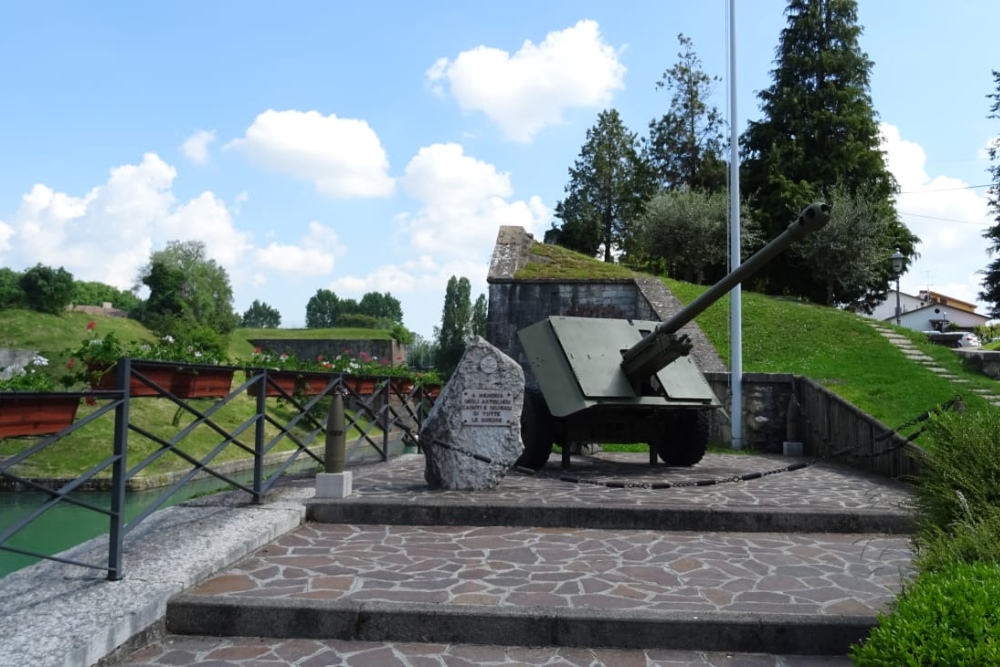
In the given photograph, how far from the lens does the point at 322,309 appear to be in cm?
10119

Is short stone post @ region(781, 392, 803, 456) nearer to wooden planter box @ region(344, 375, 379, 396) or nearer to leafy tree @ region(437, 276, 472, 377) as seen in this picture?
wooden planter box @ region(344, 375, 379, 396)

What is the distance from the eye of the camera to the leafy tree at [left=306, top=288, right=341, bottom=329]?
329ft

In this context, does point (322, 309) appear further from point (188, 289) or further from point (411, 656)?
point (411, 656)

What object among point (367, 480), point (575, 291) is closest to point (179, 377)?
point (367, 480)

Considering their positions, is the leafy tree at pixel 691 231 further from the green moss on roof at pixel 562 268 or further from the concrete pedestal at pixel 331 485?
the concrete pedestal at pixel 331 485

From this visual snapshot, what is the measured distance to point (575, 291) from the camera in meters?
17.8

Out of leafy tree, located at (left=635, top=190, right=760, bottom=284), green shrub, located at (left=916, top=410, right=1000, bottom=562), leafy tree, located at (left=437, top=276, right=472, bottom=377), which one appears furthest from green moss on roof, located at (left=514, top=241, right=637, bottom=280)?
leafy tree, located at (left=437, top=276, right=472, bottom=377)

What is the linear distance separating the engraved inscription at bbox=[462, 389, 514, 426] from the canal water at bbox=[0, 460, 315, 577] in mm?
2078

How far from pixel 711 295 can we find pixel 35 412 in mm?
6184

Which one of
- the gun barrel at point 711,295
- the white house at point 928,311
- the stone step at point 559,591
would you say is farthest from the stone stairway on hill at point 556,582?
the white house at point 928,311

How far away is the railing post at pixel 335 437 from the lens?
6.39 m

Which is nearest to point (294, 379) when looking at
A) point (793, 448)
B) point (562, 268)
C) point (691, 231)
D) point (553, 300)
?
point (793, 448)

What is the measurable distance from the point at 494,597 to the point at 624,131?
111 ft

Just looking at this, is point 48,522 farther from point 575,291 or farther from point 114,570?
point 575,291
